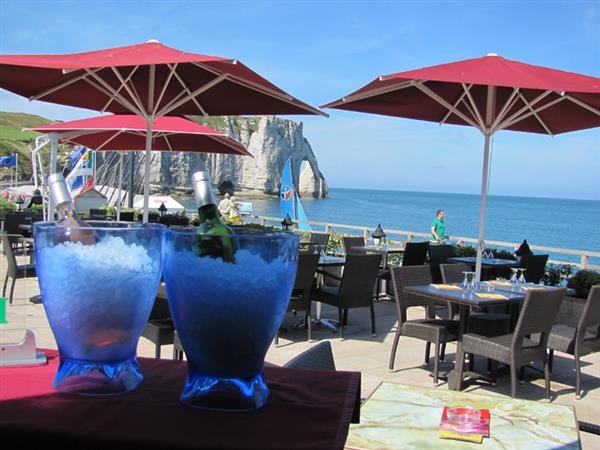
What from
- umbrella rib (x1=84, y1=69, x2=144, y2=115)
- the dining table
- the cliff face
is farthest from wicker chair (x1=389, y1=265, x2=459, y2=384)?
the cliff face

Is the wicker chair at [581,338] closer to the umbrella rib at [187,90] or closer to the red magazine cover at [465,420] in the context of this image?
the red magazine cover at [465,420]

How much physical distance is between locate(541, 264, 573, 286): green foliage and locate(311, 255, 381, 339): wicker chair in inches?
114

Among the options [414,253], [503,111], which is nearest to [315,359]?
[503,111]

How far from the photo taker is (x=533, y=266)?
7484mm

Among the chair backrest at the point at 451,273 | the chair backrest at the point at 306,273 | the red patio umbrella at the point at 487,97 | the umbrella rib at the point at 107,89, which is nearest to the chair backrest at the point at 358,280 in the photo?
the chair backrest at the point at 306,273

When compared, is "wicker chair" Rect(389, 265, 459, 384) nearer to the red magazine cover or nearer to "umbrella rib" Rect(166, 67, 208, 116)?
"umbrella rib" Rect(166, 67, 208, 116)

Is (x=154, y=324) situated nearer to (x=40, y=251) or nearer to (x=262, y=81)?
(x=262, y=81)

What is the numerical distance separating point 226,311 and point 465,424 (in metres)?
1.62

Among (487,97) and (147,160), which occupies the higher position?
(487,97)

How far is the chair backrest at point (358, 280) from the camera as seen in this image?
6.32m

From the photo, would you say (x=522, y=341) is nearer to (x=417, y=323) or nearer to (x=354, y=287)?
→ (x=417, y=323)

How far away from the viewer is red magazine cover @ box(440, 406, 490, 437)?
206 cm

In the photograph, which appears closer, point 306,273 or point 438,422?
point 438,422

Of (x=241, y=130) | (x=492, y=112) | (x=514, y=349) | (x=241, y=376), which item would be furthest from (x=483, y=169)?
(x=241, y=130)
